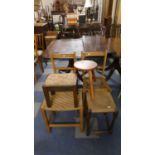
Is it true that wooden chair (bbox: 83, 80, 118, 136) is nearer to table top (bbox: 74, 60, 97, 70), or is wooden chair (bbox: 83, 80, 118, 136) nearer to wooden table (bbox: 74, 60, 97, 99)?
wooden table (bbox: 74, 60, 97, 99)

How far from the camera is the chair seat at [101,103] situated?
5.00 feet

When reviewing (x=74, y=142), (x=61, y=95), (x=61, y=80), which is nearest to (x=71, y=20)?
(x=61, y=95)

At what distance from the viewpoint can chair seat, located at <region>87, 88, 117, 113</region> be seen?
5.00 ft

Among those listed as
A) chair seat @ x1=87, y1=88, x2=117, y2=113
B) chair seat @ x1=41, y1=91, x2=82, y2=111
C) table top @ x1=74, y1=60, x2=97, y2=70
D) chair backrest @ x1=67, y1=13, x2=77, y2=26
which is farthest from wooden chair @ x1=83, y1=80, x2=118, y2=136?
chair backrest @ x1=67, y1=13, x2=77, y2=26

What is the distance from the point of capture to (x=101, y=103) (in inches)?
64.1

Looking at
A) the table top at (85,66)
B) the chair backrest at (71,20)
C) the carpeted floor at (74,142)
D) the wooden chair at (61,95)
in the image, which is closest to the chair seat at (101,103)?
the wooden chair at (61,95)

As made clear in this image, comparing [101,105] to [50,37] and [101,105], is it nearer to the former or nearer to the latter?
[101,105]

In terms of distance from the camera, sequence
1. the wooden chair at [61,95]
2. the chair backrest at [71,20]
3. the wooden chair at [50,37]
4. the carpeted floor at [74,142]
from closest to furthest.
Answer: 1. the wooden chair at [61,95]
2. the carpeted floor at [74,142]
3. the wooden chair at [50,37]
4. the chair backrest at [71,20]

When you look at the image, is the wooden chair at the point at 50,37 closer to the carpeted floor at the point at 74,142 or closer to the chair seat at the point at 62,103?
the chair seat at the point at 62,103
